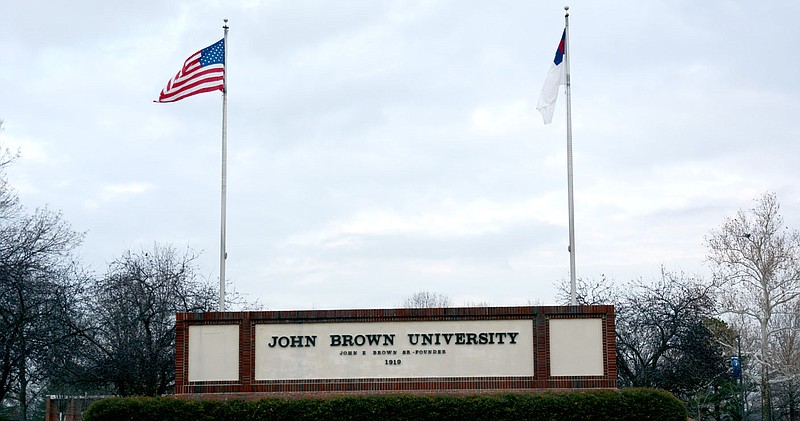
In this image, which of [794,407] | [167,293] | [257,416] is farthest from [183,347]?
[794,407]

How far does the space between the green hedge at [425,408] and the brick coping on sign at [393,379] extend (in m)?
1.10

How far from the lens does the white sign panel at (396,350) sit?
823 inches

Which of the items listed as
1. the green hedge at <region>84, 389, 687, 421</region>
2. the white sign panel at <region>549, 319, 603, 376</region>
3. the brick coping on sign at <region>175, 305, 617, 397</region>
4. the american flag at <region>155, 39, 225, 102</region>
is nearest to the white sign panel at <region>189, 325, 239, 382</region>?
the brick coping on sign at <region>175, 305, 617, 397</region>

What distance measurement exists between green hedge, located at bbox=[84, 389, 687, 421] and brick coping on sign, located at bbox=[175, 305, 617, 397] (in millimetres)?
1099

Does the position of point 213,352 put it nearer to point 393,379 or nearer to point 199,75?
point 393,379

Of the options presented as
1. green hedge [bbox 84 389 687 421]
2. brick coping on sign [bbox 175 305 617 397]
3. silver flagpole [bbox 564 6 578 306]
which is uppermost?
silver flagpole [bbox 564 6 578 306]

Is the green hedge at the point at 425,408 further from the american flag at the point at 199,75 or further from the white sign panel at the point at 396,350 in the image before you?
the american flag at the point at 199,75

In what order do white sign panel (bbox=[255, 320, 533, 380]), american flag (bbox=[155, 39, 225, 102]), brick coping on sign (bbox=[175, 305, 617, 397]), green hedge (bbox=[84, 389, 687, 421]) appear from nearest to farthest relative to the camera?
green hedge (bbox=[84, 389, 687, 421]), brick coping on sign (bbox=[175, 305, 617, 397]), white sign panel (bbox=[255, 320, 533, 380]), american flag (bbox=[155, 39, 225, 102])

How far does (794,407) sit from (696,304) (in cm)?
2031

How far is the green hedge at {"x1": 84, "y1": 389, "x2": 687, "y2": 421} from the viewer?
63.5 ft

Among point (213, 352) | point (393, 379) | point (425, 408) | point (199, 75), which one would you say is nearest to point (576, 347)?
point (425, 408)

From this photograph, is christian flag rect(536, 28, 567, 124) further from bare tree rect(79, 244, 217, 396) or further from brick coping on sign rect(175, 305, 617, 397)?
bare tree rect(79, 244, 217, 396)

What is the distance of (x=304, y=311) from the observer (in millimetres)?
21141

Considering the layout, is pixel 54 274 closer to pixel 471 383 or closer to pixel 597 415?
pixel 471 383
